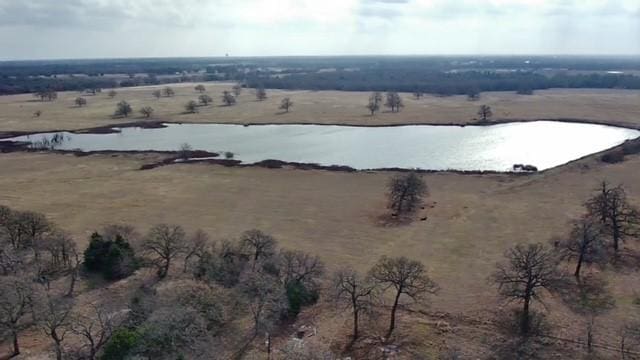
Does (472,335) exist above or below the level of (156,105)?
below

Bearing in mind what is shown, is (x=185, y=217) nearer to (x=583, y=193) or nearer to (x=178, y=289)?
(x=178, y=289)

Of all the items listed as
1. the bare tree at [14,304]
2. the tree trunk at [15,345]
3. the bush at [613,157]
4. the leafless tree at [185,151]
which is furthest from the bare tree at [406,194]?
the leafless tree at [185,151]

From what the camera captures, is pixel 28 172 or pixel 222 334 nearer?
pixel 222 334

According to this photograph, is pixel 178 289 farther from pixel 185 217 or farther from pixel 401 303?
pixel 185 217

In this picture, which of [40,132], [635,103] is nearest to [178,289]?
[40,132]

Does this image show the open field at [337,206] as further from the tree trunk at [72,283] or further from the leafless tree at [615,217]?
the tree trunk at [72,283]

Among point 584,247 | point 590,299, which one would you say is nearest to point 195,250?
point 590,299

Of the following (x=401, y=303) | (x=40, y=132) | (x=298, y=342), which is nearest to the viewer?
(x=298, y=342)

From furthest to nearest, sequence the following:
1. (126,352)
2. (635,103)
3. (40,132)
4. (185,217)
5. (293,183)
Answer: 1. (635,103)
2. (40,132)
3. (293,183)
4. (185,217)
5. (126,352)
